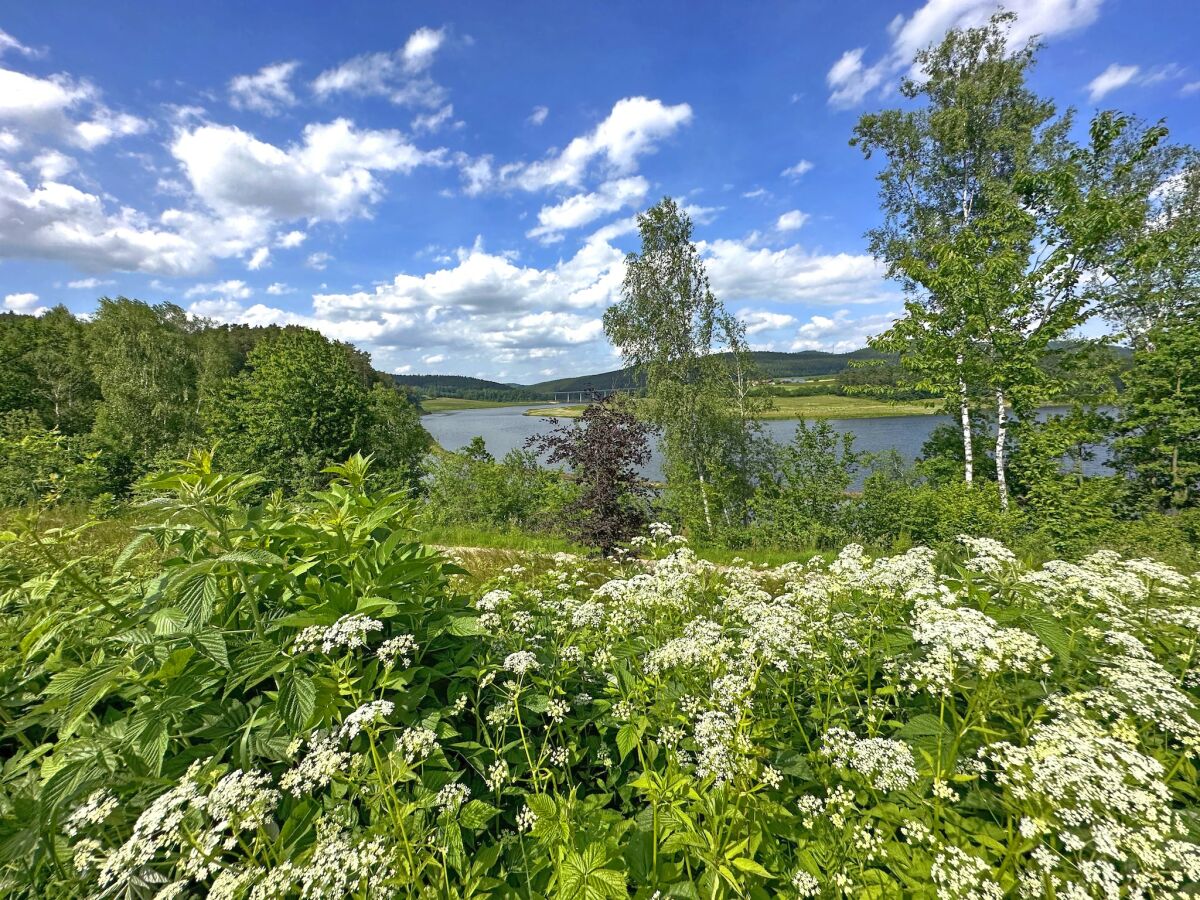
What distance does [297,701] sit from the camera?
1.68 metres

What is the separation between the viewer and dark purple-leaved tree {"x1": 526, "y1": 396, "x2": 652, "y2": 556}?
9.91m

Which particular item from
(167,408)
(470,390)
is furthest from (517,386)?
(167,408)

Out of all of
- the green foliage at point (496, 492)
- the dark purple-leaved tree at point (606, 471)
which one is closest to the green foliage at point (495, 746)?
the dark purple-leaved tree at point (606, 471)

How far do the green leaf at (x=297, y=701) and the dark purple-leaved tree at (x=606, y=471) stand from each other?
8.06 m

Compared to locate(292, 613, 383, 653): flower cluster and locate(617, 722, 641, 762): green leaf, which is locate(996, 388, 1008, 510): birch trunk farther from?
locate(292, 613, 383, 653): flower cluster

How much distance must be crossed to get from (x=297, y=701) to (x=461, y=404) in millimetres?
160429

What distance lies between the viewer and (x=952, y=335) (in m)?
13.3

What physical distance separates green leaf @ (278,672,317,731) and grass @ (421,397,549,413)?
476 feet

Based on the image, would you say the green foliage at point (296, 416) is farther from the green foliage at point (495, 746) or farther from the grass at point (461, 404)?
the grass at point (461, 404)

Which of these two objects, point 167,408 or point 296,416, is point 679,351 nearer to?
point 296,416

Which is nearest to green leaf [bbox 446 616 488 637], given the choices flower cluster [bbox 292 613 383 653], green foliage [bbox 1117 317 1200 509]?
flower cluster [bbox 292 613 383 653]

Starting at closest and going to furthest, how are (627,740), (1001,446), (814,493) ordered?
(627,740)
(1001,446)
(814,493)

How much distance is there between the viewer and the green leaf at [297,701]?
1.64 m

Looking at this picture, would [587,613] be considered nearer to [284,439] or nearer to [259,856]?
[259,856]
